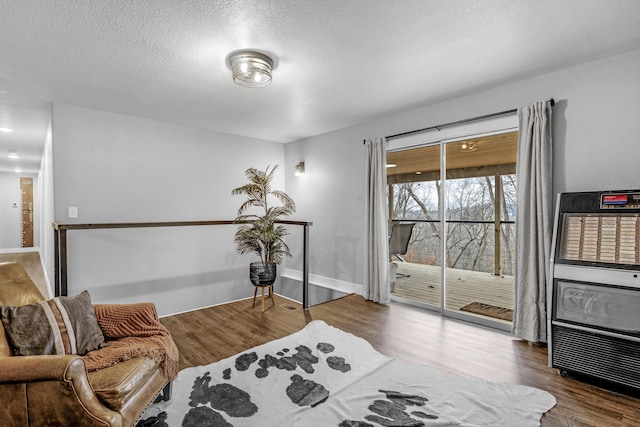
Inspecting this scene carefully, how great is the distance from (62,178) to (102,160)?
1.41 ft

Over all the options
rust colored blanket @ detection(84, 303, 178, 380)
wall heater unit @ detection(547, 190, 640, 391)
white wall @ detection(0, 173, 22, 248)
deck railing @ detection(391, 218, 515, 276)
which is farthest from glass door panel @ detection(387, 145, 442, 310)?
white wall @ detection(0, 173, 22, 248)

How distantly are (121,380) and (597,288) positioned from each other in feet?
9.56

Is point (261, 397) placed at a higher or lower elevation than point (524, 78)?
lower

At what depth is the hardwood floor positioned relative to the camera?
1.98 m

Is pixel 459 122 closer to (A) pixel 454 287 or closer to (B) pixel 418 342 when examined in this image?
(A) pixel 454 287

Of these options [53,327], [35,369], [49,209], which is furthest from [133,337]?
[49,209]

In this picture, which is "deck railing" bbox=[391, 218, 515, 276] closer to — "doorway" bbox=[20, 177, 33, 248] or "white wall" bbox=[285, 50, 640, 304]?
"white wall" bbox=[285, 50, 640, 304]

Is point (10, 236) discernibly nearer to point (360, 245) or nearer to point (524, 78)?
point (360, 245)

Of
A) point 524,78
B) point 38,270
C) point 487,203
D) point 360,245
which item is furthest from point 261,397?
point 38,270

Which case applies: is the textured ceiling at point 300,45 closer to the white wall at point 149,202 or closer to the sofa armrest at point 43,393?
the white wall at point 149,202

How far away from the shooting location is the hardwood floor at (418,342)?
1.98m

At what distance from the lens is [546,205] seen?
8.95 feet

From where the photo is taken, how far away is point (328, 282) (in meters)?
4.86

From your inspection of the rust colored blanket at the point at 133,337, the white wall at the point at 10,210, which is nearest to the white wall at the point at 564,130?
the rust colored blanket at the point at 133,337
